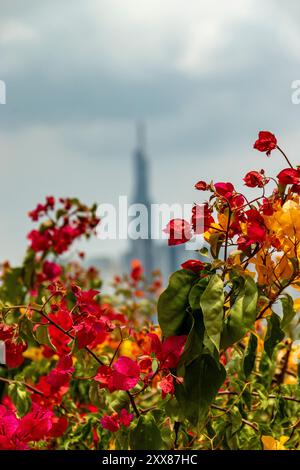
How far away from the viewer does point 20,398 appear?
118 cm

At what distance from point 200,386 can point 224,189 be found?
0.26m

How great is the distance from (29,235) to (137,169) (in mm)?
58963

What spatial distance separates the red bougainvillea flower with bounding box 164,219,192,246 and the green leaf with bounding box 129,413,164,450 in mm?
254

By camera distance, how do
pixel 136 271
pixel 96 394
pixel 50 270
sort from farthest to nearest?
1. pixel 136 271
2. pixel 50 270
3. pixel 96 394

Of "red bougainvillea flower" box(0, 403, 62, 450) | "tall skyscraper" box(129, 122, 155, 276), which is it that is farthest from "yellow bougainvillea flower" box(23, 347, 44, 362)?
"tall skyscraper" box(129, 122, 155, 276)

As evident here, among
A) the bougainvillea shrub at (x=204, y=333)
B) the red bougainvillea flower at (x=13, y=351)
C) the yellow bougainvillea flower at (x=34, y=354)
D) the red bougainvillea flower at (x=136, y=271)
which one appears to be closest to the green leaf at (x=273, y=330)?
the bougainvillea shrub at (x=204, y=333)

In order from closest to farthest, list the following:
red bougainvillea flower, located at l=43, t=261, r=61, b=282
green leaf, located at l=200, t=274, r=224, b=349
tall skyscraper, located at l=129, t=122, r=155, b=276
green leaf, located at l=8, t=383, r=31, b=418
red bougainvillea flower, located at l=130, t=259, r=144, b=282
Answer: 1. green leaf, located at l=200, t=274, r=224, b=349
2. green leaf, located at l=8, t=383, r=31, b=418
3. red bougainvillea flower, located at l=43, t=261, r=61, b=282
4. red bougainvillea flower, located at l=130, t=259, r=144, b=282
5. tall skyscraper, located at l=129, t=122, r=155, b=276

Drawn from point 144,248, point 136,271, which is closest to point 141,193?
point 144,248

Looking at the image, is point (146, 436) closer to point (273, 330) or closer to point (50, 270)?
point (273, 330)

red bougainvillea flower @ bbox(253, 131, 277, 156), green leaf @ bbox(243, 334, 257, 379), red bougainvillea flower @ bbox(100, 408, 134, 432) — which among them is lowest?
red bougainvillea flower @ bbox(100, 408, 134, 432)

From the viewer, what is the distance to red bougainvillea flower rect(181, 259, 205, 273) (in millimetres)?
924

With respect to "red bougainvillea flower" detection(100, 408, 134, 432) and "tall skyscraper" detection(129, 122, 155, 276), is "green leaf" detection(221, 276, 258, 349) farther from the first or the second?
"tall skyscraper" detection(129, 122, 155, 276)
